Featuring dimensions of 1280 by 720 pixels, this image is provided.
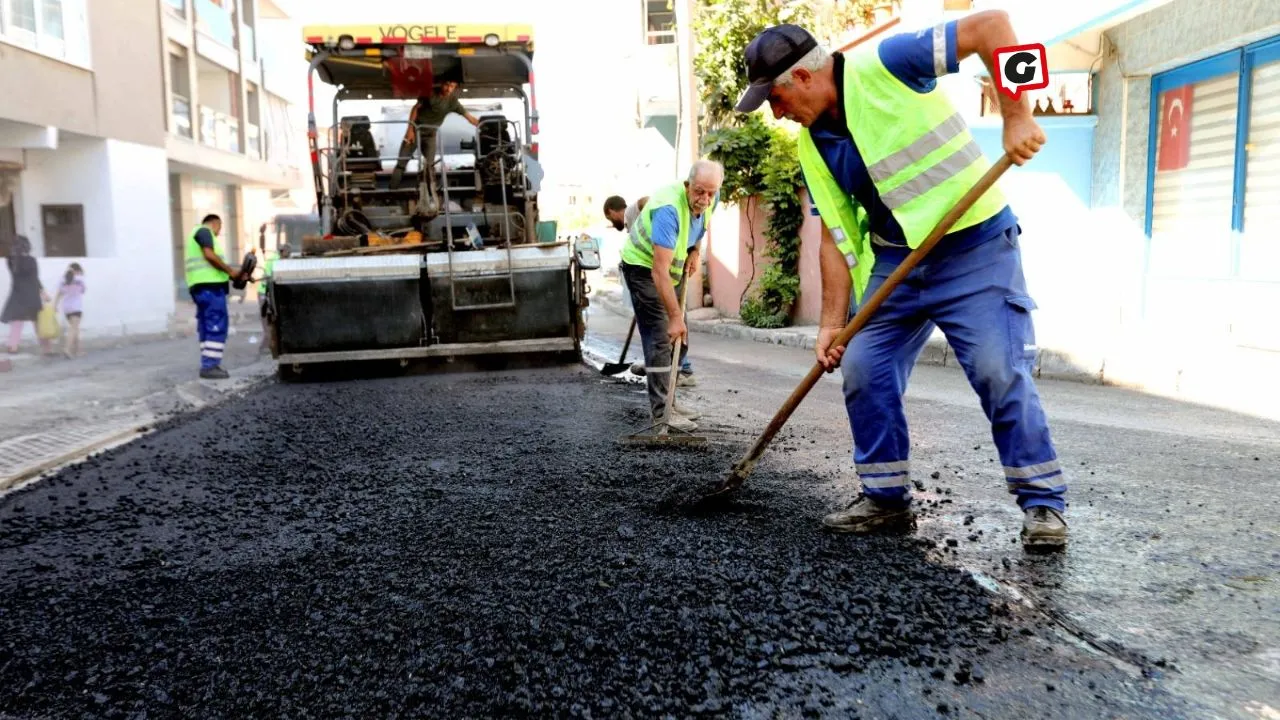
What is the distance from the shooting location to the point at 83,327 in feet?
44.3

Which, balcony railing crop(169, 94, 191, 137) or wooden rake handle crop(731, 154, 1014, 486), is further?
balcony railing crop(169, 94, 191, 137)

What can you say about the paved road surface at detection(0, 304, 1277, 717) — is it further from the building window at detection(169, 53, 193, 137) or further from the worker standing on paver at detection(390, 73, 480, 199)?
the building window at detection(169, 53, 193, 137)

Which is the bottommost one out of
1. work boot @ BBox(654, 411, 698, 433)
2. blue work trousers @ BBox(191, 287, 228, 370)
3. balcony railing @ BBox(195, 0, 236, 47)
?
work boot @ BBox(654, 411, 698, 433)

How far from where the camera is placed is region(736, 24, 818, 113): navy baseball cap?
A: 9.45ft

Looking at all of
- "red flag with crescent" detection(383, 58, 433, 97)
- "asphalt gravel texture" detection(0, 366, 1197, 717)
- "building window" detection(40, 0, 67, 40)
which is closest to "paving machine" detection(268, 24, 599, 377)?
"red flag with crescent" detection(383, 58, 433, 97)

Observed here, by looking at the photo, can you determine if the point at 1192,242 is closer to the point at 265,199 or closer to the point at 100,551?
the point at 100,551

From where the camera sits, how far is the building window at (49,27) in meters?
12.6

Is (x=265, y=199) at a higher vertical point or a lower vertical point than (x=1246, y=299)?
higher

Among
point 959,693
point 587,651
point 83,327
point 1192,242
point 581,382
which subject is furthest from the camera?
point 83,327

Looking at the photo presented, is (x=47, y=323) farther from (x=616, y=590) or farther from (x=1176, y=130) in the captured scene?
(x=1176, y=130)

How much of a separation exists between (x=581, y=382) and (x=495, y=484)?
322cm

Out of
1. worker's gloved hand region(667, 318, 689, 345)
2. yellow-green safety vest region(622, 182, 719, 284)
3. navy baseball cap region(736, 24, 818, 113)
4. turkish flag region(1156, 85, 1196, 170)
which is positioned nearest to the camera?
navy baseball cap region(736, 24, 818, 113)

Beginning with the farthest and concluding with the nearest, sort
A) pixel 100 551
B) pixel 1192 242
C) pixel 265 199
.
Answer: pixel 265 199
pixel 1192 242
pixel 100 551

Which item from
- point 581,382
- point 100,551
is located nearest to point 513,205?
point 581,382
